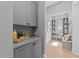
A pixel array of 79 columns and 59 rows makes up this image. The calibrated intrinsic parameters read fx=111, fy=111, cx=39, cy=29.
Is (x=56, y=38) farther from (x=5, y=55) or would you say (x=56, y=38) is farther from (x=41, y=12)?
(x=5, y=55)

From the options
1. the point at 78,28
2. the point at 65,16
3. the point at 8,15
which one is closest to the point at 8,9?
the point at 8,15

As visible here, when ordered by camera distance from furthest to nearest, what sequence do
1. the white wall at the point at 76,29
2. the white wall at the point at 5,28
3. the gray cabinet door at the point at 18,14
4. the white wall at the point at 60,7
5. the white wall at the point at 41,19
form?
1. the white wall at the point at 60,7
2. the white wall at the point at 76,29
3. the white wall at the point at 41,19
4. the gray cabinet door at the point at 18,14
5. the white wall at the point at 5,28

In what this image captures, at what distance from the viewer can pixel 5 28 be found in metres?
1.11

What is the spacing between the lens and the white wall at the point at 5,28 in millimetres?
1062

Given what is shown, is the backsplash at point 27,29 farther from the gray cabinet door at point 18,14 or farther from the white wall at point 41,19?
the gray cabinet door at point 18,14

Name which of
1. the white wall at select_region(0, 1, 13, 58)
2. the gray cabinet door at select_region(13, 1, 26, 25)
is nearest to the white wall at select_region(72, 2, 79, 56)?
the gray cabinet door at select_region(13, 1, 26, 25)

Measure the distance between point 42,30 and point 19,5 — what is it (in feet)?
5.50

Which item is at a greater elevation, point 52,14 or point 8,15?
point 52,14

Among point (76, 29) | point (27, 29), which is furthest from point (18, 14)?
point (76, 29)

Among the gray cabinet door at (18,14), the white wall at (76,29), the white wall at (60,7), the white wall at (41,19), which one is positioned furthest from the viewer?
the white wall at (60,7)

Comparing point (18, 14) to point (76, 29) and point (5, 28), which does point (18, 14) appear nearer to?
point (5, 28)

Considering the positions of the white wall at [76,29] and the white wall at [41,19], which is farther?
the white wall at [76,29]

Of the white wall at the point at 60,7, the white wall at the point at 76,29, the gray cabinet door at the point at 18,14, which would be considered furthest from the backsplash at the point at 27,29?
the white wall at the point at 60,7

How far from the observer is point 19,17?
8.52 feet
